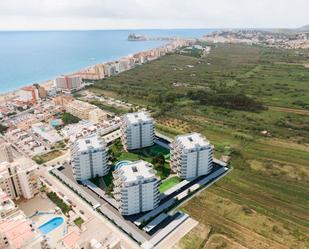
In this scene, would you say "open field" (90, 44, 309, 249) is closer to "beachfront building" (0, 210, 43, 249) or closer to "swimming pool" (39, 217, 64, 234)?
"beachfront building" (0, 210, 43, 249)

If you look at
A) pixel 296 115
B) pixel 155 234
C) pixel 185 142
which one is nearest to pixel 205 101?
pixel 296 115

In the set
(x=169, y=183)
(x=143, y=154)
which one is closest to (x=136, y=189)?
(x=169, y=183)

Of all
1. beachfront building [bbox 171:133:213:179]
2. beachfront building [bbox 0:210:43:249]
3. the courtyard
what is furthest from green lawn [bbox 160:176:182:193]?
beachfront building [bbox 0:210:43:249]

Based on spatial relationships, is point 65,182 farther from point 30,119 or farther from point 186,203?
point 30,119

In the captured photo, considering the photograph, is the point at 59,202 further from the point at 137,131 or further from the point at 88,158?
the point at 137,131

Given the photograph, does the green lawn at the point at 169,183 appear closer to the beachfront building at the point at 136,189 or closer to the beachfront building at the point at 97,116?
the beachfront building at the point at 136,189

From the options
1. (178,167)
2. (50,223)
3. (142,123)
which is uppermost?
(142,123)
